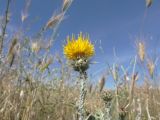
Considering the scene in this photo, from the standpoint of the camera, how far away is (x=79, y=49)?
210 centimetres

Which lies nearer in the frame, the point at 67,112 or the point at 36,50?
the point at 36,50

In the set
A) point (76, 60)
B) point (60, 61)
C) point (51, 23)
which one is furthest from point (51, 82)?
point (76, 60)

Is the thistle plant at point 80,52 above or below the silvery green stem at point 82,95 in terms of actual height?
above

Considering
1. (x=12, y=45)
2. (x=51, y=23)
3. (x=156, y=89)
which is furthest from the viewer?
(x=156, y=89)

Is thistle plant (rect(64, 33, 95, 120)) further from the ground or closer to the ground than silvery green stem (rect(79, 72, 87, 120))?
further from the ground

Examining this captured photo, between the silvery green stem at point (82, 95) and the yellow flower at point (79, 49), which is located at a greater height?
the yellow flower at point (79, 49)

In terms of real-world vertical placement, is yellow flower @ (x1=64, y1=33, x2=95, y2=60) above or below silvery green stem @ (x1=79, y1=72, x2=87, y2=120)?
above

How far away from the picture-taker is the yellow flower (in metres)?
2.11

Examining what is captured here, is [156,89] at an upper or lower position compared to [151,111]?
upper

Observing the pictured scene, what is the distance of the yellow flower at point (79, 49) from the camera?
2107 mm

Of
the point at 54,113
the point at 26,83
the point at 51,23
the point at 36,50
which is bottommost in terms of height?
the point at 54,113

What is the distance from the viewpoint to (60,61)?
3.87 metres

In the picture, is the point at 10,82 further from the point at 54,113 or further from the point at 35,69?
the point at 54,113

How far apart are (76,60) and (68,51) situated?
0.28ft
